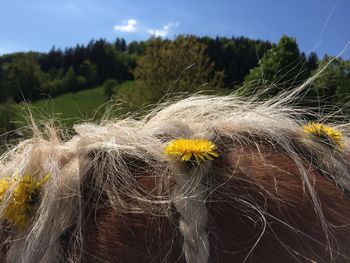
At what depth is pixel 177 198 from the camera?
0.92 m

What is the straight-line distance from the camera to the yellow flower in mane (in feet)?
3.12

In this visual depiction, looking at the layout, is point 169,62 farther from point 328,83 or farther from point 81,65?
point 81,65

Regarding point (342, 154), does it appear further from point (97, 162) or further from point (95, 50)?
point (95, 50)

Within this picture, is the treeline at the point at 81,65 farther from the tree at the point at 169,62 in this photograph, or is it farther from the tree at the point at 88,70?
the tree at the point at 169,62

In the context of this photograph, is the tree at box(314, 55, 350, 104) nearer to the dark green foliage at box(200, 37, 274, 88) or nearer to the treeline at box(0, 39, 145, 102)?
the dark green foliage at box(200, 37, 274, 88)

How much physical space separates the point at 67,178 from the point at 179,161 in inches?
9.8

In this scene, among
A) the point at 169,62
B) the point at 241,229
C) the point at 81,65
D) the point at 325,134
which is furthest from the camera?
the point at 81,65

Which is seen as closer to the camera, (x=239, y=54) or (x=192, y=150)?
(x=192, y=150)

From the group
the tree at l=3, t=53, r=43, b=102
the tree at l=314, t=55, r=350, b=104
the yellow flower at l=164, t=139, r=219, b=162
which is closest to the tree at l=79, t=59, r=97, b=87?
the tree at l=3, t=53, r=43, b=102

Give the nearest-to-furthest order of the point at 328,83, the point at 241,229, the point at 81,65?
the point at 241,229 < the point at 328,83 < the point at 81,65

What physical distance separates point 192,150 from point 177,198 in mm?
114

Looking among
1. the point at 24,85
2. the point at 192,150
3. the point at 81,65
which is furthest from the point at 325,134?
the point at 81,65

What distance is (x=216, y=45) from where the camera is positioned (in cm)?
2288

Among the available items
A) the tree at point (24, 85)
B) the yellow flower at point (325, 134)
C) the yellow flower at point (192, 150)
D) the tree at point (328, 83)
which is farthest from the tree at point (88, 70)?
the yellow flower at point (192, 150)
